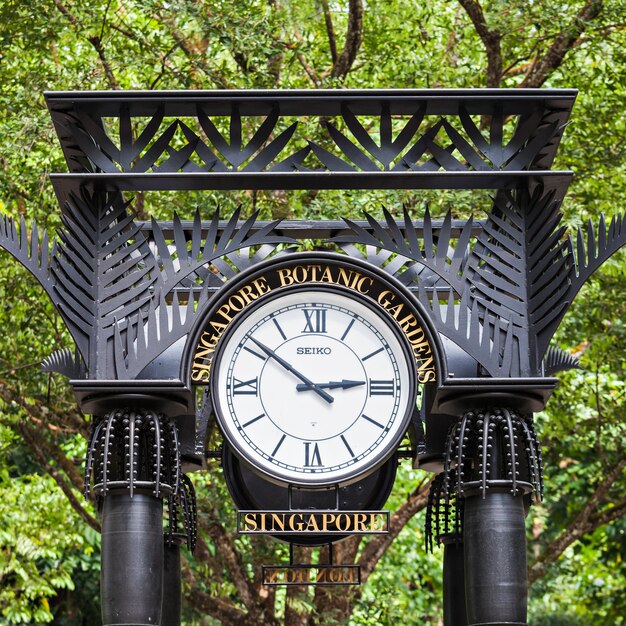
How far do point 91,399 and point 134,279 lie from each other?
736 millimetres

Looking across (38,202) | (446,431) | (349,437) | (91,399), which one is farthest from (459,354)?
(38,202)

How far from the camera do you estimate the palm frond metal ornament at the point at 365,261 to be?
643cm

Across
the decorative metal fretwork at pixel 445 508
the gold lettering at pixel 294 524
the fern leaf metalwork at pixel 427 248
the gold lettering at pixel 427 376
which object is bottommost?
the gold lettering at pixel 294 524

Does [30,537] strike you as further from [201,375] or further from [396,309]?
[396,309]

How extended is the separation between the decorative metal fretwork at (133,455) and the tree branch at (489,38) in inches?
287

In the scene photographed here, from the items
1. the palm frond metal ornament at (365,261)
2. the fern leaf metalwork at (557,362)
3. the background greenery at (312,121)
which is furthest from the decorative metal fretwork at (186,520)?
the background greenery at (312,121)

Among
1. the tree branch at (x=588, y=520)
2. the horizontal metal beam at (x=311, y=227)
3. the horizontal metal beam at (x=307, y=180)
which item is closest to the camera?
the horizontal metal beam at (x=307, y=180)

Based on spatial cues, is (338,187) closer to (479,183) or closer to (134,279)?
(479,183)

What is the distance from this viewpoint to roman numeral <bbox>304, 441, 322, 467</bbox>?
21.0ft

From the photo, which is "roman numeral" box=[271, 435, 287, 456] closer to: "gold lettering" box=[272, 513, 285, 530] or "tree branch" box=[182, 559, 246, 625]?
"gold lettering" box=[272, 513, 285, 530]

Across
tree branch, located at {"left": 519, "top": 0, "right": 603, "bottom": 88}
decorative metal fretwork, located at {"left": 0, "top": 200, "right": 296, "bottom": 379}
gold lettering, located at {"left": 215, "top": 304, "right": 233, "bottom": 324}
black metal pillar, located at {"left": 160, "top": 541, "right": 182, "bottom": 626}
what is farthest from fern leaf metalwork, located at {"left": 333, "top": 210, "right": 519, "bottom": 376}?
tree branch, located at {"left": 519, "top": 0, "right": 603, "bottom": 88}

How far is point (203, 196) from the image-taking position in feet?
41.1

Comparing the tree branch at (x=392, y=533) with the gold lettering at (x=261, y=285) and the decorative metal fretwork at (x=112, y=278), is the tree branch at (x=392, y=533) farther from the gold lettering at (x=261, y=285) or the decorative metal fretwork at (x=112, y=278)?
the gold lettering at (x=261, y=285)

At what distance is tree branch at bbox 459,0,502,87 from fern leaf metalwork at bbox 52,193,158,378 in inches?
261
